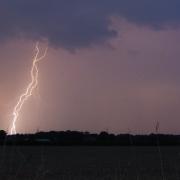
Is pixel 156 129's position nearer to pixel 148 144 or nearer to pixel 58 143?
pixel 148 144

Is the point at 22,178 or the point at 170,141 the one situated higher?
the point at 170,141

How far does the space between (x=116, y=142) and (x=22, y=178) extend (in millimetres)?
62323

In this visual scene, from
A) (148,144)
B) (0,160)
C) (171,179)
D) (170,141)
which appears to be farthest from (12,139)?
(170,141)

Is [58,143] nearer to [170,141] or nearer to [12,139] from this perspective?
[170,141]

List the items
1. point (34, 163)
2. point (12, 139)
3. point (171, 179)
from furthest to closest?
1. point (34, 163)
2. point (171, 179)
3. point (12, 139)

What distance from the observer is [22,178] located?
1902 cm

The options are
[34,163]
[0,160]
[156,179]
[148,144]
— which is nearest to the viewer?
[0,160]

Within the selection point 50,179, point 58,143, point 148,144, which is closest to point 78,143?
point 58,143

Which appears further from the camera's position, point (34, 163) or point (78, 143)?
point (78, 143)

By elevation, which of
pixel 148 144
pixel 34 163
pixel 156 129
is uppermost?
pixel 148 144

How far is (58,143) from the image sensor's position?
8044 centimetres

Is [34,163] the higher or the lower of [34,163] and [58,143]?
the lower

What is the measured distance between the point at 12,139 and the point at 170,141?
7034 centimetres

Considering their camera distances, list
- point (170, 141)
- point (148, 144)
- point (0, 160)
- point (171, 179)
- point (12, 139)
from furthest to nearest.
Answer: point (170, 141) → point (148, 144) → point (171, 179) → point (0, 160) → point (12, 139)
